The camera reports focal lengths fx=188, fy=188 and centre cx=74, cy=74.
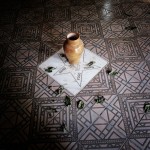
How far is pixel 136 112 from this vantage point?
7.66ft

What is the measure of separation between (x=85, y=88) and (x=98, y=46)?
2.91ft

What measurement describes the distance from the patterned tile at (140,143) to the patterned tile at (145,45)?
4.33 feet

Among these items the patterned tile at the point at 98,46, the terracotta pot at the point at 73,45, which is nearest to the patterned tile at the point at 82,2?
the patterned tile at the point at 98,46

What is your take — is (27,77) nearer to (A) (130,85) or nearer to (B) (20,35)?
(B) (20,35)

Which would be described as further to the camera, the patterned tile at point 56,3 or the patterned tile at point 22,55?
the patterned tile at point 56,3

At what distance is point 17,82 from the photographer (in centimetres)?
266

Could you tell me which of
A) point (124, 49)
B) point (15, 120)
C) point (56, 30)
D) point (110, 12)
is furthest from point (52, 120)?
point (110, 12)

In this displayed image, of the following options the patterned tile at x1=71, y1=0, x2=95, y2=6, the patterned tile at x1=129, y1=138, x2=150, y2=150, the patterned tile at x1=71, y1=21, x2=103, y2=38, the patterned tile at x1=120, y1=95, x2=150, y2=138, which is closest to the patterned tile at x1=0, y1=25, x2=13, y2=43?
the patterned tile at x1=71, y1=21, x2=103, y2=38

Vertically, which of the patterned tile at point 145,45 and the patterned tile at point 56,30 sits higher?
the patterned tile at point 56,30

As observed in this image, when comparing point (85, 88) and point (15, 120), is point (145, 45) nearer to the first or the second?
point (85, 88)

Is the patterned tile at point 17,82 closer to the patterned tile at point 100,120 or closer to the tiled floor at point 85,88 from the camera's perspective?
the tiled floor at point 85,88

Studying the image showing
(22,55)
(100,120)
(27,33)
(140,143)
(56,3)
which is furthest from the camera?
(56,3)

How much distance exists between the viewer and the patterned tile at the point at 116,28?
10.8ft

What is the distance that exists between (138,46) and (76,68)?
113 centimetres
